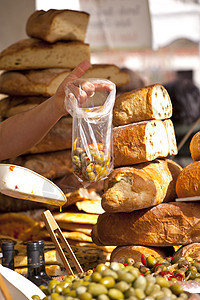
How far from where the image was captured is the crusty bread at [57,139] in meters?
2.72

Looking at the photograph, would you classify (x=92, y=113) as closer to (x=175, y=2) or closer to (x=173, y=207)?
(x=173, y=207)

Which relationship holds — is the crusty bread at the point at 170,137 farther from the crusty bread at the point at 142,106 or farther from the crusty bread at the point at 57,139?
the crusty bread at the point at 57,139

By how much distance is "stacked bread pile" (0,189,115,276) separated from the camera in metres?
1.95

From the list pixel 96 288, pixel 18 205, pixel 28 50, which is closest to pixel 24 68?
pixel 28 50

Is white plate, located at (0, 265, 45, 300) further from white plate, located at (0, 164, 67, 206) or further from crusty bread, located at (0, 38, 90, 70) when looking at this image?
crusty bread, located at (0, 38, 90, 70)

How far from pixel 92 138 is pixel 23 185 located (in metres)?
0.42

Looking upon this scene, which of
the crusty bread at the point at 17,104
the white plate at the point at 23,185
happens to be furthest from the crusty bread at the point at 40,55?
the white plate at the point at 23,185

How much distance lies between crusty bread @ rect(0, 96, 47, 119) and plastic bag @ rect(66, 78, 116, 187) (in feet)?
3.44

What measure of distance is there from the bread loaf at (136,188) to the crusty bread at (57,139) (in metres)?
0.92

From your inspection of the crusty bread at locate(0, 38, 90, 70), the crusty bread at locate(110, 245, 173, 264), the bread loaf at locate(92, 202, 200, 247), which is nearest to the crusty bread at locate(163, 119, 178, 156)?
the bread loaf at locate(92, 202, 200, 247)

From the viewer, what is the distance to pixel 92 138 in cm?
173

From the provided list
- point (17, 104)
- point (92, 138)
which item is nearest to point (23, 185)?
point (92, 138)

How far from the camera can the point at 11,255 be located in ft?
5.42

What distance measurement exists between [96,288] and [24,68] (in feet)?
6.60
